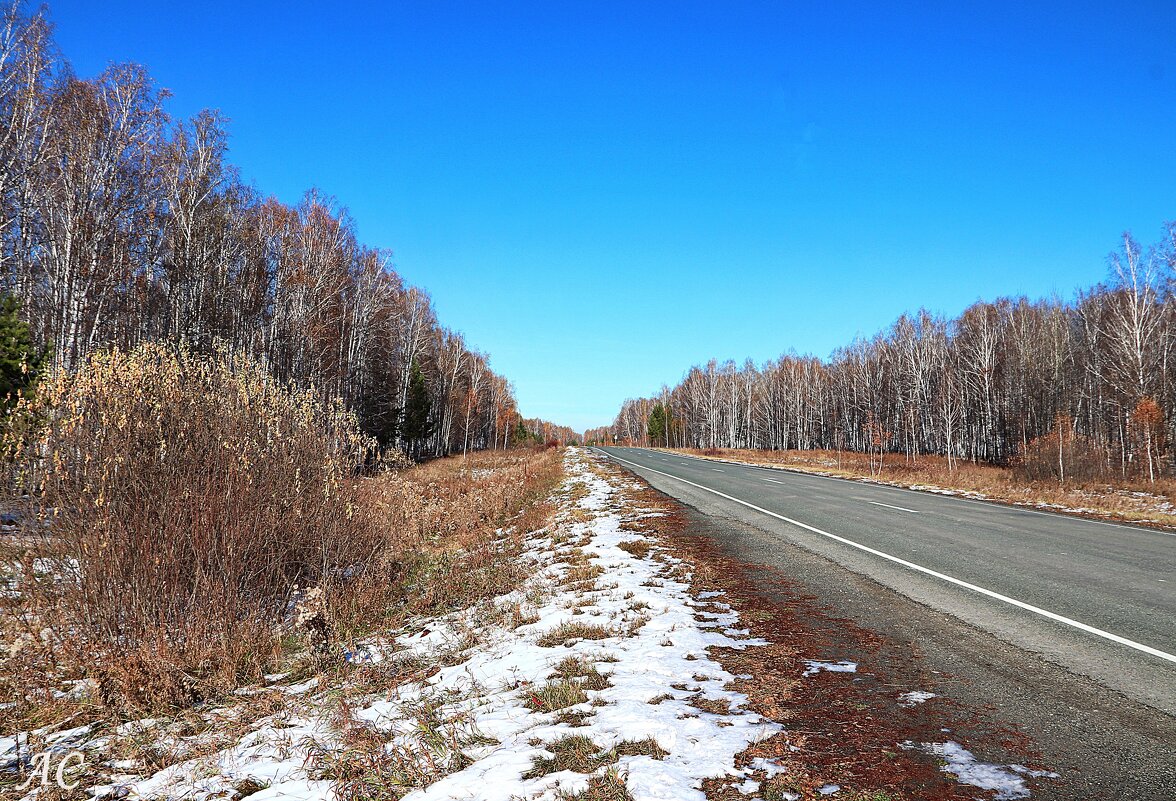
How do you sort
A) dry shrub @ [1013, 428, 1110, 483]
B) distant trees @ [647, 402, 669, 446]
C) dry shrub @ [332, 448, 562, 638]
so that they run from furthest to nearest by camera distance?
1. distant trees @ [647, 402, 669, 446]
2. dry shrub @ [1013, 428, 1110, 483]
3. dry shrub @ [332, 448, 562, 638]

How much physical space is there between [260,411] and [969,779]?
7484 mm

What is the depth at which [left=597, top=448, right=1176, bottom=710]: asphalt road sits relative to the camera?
14.2 feet

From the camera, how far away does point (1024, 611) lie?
5.39 metres

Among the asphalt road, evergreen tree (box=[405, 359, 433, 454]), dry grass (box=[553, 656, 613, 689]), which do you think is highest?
evergreen tree (box=[405, 359, 433, 454])

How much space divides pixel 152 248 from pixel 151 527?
66.3 feet

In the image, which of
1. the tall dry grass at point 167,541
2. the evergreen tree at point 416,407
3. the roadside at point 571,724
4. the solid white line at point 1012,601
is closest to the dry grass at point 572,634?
the roadside at point 571,724

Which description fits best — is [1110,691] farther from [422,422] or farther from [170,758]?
[422,422]

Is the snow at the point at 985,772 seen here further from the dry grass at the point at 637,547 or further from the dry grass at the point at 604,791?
the dry grass at the point at 637,547

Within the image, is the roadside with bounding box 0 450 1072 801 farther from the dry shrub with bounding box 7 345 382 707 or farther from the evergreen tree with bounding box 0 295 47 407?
the evergreen tree with bounding box 0 295 47 407

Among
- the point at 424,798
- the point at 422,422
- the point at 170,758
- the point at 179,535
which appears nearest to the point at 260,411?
Answer: the point at 179,535

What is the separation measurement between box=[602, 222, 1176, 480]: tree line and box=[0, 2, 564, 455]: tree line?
97.9ft

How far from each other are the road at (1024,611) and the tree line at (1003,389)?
44.9ft

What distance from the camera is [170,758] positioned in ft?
12.8

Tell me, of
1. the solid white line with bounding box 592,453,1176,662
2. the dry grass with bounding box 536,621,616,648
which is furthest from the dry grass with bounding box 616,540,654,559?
the solid white line with bounding box 592,453,1176,662
